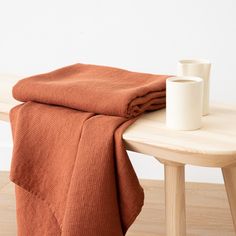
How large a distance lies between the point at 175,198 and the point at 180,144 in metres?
0.33

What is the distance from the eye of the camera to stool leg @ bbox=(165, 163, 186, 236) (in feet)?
4.45

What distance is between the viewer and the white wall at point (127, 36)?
211cm

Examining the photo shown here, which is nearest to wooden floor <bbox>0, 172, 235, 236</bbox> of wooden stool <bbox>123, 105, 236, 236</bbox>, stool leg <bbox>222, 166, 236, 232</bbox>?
stool leg <bbox>222, 166, 236, 232</bbox>

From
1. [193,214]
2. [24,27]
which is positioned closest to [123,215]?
[193,214]

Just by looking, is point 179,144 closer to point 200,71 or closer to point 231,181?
point 200,71

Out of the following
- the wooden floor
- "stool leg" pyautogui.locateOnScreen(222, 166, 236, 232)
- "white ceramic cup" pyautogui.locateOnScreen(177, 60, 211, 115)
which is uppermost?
"white ceramic cup" pyautogui.locateOnScreen(177, 60, 211, 115)

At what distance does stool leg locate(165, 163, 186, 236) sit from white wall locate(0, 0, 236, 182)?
0.85 meters

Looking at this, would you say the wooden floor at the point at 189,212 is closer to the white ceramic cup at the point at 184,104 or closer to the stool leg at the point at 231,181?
the stool leg at the point at 231,181

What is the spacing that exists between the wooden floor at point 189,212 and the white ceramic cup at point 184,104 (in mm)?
811

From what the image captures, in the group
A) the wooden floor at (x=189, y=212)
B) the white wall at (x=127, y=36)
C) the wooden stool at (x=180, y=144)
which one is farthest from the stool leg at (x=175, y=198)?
the white wall at (x=127, y=36)

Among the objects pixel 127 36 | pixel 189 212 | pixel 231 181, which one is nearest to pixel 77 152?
pixel 231 181

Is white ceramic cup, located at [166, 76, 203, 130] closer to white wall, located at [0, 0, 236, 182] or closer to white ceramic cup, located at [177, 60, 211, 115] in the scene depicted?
white ceramic cup, located at [177, 60, 211, 115]

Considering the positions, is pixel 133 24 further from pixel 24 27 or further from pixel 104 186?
pixel 104 186

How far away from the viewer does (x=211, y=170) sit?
7.43 ft
